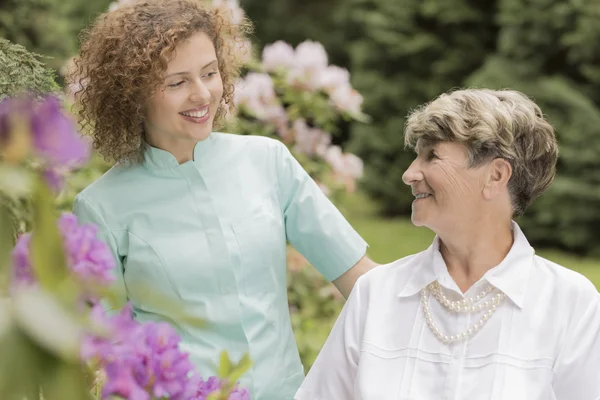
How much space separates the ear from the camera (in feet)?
6.09

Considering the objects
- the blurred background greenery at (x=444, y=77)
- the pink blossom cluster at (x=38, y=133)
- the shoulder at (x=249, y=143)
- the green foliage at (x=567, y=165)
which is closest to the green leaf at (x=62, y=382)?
the pink blossom cluster at (x=38, y=133)

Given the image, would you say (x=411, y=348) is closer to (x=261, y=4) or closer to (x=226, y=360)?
(x=226, y=360)

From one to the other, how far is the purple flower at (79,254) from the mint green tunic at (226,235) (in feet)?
3.66

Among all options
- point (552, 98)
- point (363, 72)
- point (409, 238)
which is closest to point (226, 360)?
point (552, 98)

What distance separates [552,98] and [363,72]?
114 inches

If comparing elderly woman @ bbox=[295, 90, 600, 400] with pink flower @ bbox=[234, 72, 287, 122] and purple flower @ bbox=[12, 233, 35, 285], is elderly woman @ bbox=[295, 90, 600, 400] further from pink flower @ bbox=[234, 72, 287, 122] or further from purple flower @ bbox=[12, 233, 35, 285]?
pink flower @ bbox=[234, 72, 287, 122]

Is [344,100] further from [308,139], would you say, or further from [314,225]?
[314,225]

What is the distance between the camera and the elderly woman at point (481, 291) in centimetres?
179

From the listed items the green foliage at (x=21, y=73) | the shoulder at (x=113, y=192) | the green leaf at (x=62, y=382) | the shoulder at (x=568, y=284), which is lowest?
the shoulder at (x=568, y=284)

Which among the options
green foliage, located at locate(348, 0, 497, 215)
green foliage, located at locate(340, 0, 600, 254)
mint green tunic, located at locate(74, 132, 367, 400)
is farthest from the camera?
green foliage, located at locate(348, 0, 497, 215)

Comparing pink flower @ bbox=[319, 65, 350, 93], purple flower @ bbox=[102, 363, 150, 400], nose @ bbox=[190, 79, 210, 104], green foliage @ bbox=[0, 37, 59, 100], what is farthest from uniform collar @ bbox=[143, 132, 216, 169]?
pink flower @ bbox=[319, 65, 350, 93]

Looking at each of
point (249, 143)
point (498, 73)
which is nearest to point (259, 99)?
point (249, 143)

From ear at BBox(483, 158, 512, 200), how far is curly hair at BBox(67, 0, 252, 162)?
2.41 feet

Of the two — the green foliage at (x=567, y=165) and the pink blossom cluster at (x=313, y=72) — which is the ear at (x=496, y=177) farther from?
the green foliage at (x=567, y=165)
